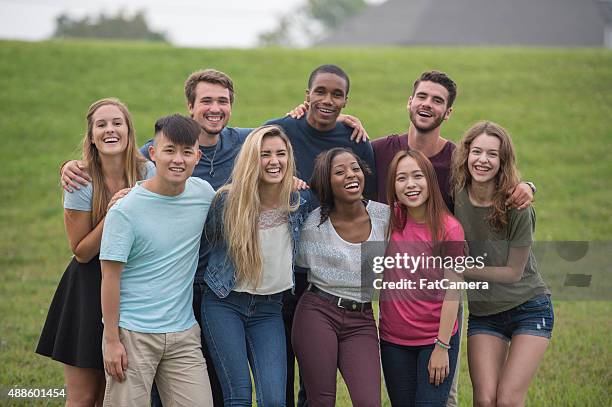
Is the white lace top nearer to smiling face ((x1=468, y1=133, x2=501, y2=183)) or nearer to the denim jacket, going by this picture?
the denim jacket

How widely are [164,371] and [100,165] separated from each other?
1.32 metres

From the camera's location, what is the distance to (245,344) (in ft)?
15.3

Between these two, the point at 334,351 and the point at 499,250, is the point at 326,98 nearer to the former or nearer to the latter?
the point at 499,250

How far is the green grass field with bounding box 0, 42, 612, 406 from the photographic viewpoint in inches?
302

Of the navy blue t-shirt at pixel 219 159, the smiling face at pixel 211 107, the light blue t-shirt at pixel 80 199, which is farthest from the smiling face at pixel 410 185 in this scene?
the light blue t-shirt at pixel 80 199

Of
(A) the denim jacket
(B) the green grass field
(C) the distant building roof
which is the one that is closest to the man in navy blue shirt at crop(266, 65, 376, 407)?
(A) the denim jacket

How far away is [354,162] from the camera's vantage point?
4.92 meters

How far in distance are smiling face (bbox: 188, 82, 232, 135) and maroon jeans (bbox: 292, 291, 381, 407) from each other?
4.54 ft

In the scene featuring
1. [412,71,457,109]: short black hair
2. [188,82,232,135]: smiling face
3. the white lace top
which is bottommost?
the white lace top

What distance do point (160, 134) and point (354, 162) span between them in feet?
4.00

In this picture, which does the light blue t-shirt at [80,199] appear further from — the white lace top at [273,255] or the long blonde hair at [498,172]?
the long blonde hair at [498,172]

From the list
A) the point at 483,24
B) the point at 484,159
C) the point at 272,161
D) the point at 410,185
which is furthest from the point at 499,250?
the point at 483,24

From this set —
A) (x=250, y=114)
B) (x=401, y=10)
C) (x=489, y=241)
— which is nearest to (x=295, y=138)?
(x=489, y=241)

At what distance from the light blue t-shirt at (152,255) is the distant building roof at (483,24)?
35538 millimetres
